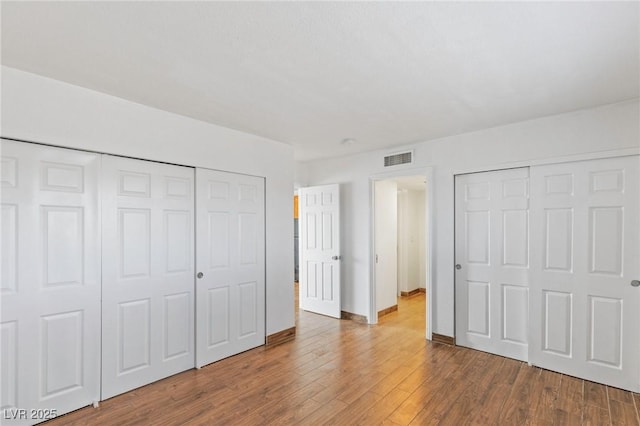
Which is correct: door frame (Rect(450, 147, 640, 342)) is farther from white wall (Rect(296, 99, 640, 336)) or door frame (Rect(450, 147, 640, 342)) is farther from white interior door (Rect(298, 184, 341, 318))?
white interior door (Rect(298, 184, 341, 318))

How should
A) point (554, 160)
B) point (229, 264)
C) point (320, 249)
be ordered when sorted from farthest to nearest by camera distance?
point (320, 249) < point (229, 264) < point (554, 160)

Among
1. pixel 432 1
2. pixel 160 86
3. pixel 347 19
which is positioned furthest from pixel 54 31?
pixel 432 1

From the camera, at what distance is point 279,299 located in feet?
13.4

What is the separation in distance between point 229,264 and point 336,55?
95.7 inches

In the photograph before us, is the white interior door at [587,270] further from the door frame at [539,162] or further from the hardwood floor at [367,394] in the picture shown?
the hardwood floor at [367,394]

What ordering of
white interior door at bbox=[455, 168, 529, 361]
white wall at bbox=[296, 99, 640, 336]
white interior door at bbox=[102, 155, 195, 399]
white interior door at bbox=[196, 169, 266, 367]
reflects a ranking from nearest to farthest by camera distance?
white interior door at bbox=[102, 155, 195, 399]
white wall at bbox=[296, 99, 640, 336]
white interior door at bbox=[196, 169, 266, 367]
white interior door at bbox=[455, 168, 529, 361]

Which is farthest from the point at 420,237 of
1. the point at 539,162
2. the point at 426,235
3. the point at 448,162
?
the point at 539,162

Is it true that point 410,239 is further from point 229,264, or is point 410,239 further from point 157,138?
point 157,138

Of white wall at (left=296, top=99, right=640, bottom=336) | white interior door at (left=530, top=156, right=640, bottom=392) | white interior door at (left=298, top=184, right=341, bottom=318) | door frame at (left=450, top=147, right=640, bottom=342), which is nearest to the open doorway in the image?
white wall at (left=296, top=99, right=640, bottom=336)

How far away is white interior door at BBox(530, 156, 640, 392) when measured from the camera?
285 centimetres

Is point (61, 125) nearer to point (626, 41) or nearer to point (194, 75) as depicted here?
point (194, 75)

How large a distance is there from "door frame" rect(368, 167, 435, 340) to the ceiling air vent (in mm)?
106

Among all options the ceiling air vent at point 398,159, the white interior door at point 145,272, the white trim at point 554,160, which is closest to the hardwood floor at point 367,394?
the white interior door at point 145,272

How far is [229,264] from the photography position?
11.7 ft
